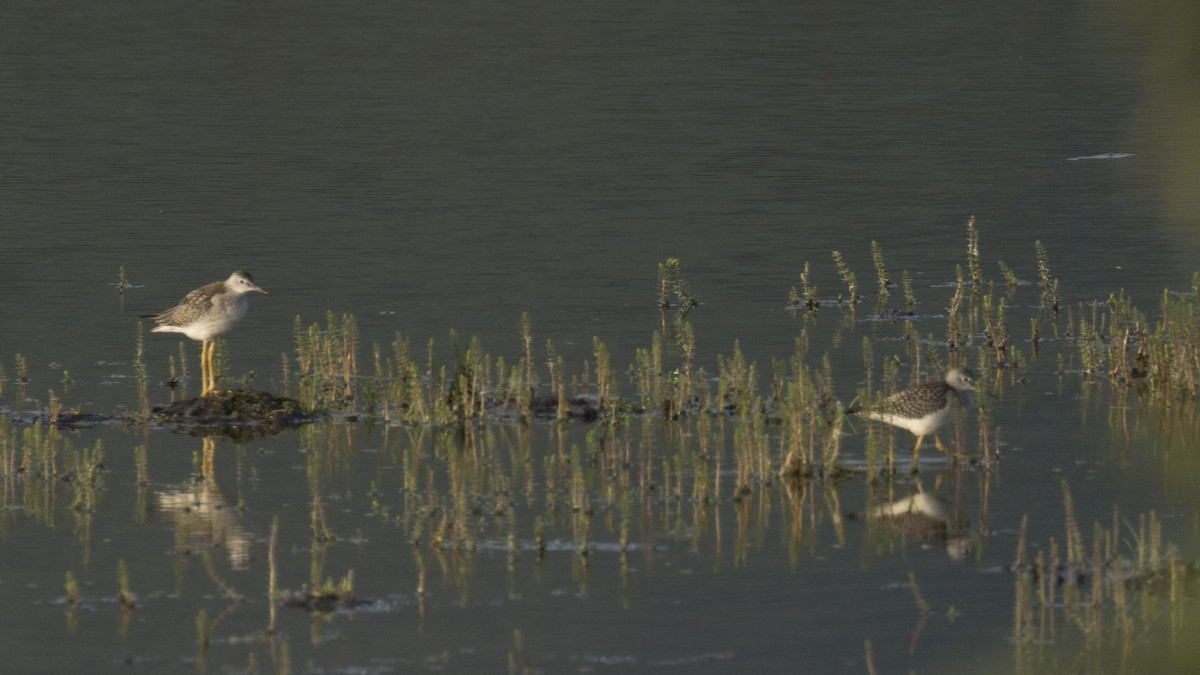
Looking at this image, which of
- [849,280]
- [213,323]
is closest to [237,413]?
[213,323]

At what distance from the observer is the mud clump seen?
16094mm

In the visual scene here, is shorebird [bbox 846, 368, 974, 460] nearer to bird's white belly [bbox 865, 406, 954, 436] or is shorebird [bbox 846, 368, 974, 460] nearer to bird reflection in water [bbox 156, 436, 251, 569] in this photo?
bird's white belly [bbox 865, 406, 954, 436]

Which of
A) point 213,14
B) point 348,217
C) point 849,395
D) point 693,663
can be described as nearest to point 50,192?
point 348,217

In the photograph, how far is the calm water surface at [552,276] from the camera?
34.9 ft

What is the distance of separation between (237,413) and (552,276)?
28.1ft

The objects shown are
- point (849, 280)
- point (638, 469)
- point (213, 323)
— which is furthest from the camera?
point (849, 280)

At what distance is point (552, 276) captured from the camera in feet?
79.9

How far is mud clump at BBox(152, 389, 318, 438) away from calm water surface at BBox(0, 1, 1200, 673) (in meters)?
0.37

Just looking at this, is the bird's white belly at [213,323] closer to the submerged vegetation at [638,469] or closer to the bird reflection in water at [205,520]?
the submerged vegetation at [638,469]

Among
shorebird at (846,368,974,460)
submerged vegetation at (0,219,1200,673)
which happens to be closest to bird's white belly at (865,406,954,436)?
shorebird at (846,368,974,460)

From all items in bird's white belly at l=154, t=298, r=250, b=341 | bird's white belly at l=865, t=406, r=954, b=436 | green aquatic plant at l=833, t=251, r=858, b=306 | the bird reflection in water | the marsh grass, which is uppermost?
green aquatic plant at l=833, t=251, r=858, b=306

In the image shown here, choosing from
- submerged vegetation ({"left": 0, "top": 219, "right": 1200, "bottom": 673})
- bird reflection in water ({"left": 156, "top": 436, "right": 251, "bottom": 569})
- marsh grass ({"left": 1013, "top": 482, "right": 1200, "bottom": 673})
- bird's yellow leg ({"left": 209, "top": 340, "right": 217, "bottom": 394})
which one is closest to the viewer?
marsh grass ({"left": 1013, "top": 482, "right": 1200, "bottom": 673})

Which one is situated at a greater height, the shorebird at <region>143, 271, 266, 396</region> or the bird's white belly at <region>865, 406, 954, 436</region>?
the shorebird at <region>143, 271, 266, 396</region>

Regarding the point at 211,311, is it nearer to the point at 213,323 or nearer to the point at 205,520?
the point at 213,323
